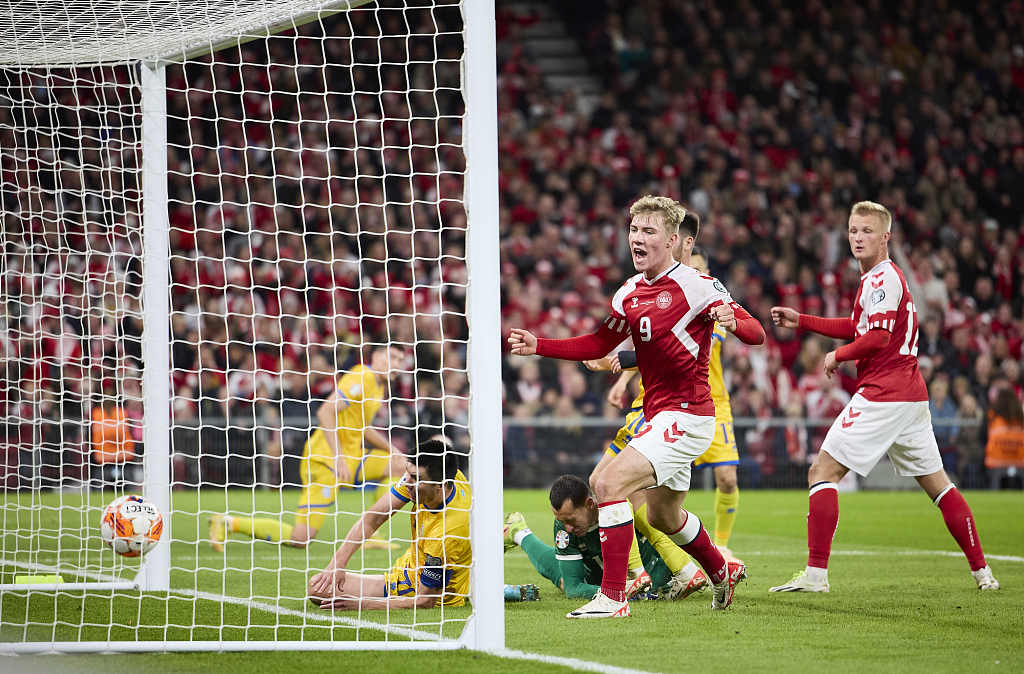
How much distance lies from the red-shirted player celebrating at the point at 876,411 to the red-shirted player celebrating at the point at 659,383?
95 cm

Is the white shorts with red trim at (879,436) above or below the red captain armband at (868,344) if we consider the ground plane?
below

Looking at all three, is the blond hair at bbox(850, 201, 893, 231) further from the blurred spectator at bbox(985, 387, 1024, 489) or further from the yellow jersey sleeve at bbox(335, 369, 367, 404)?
the blurred spectator at bbox(985, 387, 1024, 489)

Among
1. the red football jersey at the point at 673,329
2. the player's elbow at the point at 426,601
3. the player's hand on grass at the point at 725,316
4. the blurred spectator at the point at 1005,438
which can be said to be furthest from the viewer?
the blurred spectator at the point at 1005,438

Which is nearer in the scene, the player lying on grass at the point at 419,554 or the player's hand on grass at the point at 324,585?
the player lying on grass at the point at 419,554

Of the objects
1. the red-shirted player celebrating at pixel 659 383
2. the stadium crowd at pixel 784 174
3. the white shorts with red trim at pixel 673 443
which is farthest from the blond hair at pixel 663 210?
the stadium crowd at pixel 784 174

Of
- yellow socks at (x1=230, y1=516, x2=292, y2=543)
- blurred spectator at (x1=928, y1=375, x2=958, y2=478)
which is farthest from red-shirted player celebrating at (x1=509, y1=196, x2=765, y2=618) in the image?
blurred spectator at (x1=928, y1=375, x2=958, y2=478)

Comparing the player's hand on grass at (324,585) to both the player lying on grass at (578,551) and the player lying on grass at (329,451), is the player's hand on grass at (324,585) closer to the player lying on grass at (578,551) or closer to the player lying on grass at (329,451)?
the player lying on grass at (578,551)

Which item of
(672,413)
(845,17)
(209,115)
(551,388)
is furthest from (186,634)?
(845,17)

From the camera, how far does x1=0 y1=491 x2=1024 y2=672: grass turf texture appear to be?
4.78 meters

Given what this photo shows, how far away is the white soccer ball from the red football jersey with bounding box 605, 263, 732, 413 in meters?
2.46

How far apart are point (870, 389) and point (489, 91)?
3.18m

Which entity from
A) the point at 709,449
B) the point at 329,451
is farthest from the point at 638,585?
the point at 329,451

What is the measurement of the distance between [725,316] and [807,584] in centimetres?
212

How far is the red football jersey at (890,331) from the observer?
22.6 feet
